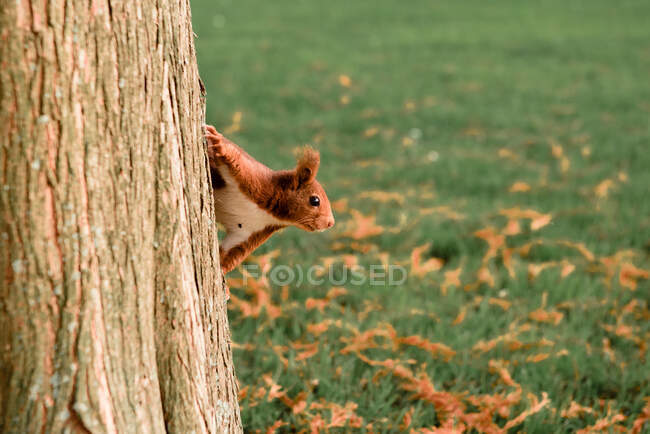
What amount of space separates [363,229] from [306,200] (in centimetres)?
249

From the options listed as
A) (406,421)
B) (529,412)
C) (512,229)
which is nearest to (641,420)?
(529,412)

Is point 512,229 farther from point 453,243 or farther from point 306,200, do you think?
point 306,200

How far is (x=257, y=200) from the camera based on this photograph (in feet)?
5.87

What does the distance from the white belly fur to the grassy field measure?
0.84 meters

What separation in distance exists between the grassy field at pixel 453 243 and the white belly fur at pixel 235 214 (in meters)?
0.84

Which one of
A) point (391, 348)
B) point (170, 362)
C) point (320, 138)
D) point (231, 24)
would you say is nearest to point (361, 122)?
point (320, 138)

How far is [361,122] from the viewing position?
693 cm

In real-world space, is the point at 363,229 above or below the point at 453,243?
above

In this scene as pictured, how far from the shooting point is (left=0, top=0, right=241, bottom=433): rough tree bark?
1238 mm

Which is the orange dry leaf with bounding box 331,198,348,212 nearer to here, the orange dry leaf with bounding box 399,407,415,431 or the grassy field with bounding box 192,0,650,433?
the grassy field with bounding box 192,0,650,433

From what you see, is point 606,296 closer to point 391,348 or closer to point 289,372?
point 391,348

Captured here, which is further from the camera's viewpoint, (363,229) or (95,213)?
(363,229)

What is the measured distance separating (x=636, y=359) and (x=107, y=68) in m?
2.72

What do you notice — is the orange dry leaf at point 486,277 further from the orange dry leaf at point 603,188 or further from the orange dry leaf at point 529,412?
the orange dry leaf at point 603,188
